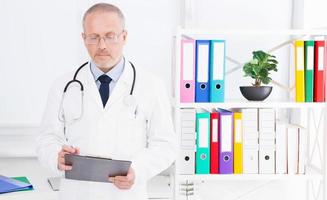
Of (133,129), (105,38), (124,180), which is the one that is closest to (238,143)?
(133,129)

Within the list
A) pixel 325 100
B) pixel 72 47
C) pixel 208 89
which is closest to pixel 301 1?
pixel 325 100

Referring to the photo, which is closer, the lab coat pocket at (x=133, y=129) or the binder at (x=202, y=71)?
the lab coat pocket at (x=133, y=129)

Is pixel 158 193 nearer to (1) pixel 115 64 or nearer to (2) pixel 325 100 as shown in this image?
(1) pixel 115 64

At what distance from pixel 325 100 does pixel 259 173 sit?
1.60ft

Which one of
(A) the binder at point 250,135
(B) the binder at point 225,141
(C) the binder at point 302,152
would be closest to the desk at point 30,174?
(B) the binder at point 225,141

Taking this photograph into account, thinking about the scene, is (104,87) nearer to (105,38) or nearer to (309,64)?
(105,38)

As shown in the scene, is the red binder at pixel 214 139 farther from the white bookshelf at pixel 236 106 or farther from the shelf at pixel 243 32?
the shelf at pixel 243 32

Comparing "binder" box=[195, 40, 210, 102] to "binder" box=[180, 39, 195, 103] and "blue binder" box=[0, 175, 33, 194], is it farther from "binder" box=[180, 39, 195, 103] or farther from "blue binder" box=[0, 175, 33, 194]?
"blue binder" box=[0, 175, 33, 194]

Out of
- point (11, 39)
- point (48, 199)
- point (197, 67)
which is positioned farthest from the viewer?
point (11, 39)

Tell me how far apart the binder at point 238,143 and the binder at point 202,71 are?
19cm

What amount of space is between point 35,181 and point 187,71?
3.01 feet

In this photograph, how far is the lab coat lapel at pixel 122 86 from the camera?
1.87 meters

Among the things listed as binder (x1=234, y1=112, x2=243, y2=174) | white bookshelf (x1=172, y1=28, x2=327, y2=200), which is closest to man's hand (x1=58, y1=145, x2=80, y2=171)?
white bookshelf (x1=172, y1=28, x2=327, y2=200)

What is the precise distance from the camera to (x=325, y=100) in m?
2.46
